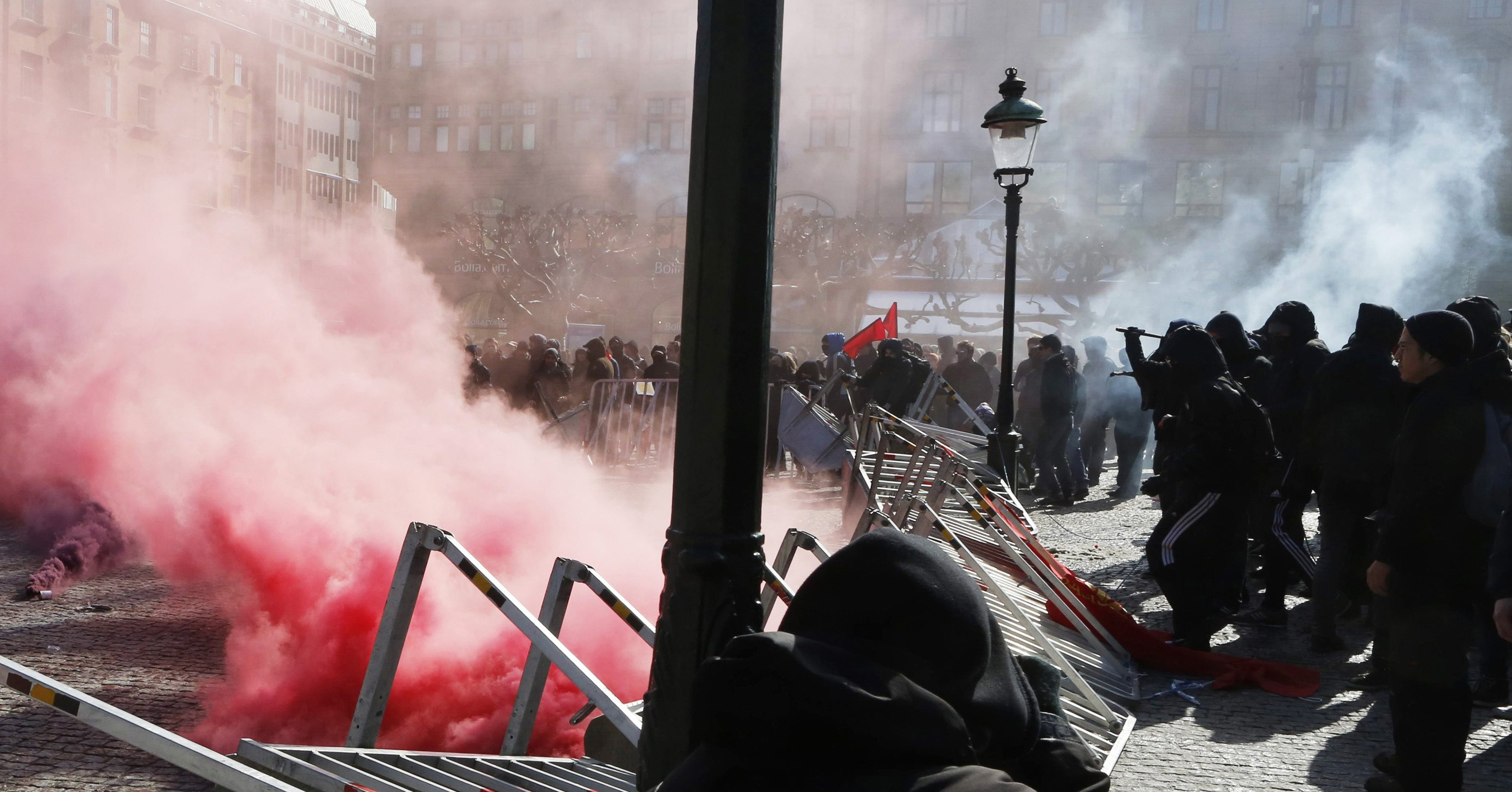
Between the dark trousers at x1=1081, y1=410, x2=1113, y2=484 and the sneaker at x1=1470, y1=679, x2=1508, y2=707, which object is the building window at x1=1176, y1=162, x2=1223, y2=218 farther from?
the sneaker at x1=1470, y1=679, x2=1508, y2=707

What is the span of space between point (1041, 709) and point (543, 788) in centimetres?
170

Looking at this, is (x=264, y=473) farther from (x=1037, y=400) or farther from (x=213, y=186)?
(x=1037, y=400)

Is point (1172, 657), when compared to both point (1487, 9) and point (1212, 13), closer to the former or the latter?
point (1212, 13)

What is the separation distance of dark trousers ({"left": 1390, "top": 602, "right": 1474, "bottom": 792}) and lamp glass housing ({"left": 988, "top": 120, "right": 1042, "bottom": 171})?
219 inches

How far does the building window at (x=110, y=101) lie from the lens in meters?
11.1

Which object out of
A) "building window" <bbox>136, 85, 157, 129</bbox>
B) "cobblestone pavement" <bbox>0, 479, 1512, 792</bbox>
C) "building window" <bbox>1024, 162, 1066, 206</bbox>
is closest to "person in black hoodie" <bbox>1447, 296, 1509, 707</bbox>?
"cobblestone pavement" <bbox>0, 479, 1512, 792</bbox>

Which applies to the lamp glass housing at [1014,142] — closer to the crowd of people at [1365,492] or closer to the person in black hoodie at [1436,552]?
the crowd of people at [1365,492]

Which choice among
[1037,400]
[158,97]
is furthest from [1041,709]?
[158,97]

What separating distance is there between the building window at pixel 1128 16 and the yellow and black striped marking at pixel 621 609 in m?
38.6

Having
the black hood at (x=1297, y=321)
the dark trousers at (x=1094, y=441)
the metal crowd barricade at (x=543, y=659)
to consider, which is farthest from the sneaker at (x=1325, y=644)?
the dark trousers at (x=1094, y=441)

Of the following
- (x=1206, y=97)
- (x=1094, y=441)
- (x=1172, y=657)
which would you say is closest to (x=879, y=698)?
(x=1172, y=657)

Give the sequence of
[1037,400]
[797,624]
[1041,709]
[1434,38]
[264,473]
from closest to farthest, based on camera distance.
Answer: [797,624] → [1041,709] → [264,473] → [1037,400] → [1434,38]

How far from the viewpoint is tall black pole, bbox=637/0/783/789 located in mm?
2207

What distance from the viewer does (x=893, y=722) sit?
1.26 m
